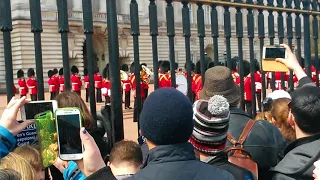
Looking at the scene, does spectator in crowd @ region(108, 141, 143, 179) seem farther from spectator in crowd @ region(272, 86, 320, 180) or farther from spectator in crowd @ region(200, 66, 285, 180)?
spectator in crowd @ region(272, 86, 320, 180)

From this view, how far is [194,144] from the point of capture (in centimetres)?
229

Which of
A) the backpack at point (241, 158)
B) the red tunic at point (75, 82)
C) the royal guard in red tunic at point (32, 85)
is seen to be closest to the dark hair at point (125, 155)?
the backpack at point (241, 158)

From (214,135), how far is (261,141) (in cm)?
59

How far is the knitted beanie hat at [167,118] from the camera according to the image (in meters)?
1.82

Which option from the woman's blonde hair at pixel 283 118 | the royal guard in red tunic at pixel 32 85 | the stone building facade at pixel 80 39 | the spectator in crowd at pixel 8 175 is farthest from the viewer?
the stone building facade at pixel 80 39

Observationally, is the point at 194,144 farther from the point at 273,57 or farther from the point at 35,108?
the point at 273,57

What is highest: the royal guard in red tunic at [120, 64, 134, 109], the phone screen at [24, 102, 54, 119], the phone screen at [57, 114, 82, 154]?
the phone screen at [24, 102, 54, 119]

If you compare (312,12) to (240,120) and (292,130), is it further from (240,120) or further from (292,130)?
(240,120)

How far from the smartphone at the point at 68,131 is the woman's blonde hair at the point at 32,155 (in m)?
0.29

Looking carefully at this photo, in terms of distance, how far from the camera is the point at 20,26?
2400cm

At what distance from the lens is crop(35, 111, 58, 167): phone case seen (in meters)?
2.04

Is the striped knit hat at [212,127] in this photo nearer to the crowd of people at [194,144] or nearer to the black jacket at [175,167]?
the crowd of people at [194,144]

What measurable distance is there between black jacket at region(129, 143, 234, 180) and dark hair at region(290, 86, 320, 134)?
2.89 feet

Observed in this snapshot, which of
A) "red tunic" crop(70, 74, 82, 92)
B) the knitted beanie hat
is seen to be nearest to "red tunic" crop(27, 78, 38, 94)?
"red tunic" crop(70, 74, 82, 92)
